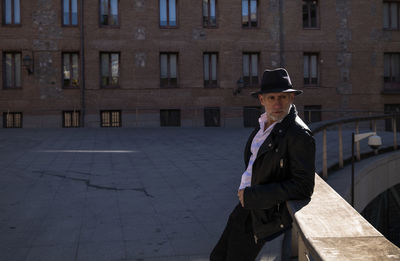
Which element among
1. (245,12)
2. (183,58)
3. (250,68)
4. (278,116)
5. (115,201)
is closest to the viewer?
(278,116)

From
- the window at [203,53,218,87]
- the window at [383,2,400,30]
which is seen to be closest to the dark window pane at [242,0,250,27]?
the window at [203,53,218,87]

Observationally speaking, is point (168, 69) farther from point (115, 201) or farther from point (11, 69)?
point (115, 201)

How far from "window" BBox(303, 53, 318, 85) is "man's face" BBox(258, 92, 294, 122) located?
22270 millimetres

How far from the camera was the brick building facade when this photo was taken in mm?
21297

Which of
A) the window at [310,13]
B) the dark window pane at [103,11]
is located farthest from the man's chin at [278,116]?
the window at [310,13]

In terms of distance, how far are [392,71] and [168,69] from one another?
13.5m

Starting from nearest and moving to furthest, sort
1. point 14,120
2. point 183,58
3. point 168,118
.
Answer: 1. point 14,120
2. point 168,118
3. point 183,58

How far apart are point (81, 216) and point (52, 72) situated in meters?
17.7

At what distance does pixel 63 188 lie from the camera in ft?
22.6

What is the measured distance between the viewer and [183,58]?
74.0 ft

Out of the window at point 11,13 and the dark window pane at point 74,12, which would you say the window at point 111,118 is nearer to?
the dark window pane at point 74,12

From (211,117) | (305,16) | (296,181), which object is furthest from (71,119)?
(296,181)

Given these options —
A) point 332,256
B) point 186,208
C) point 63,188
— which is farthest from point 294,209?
point 63,188

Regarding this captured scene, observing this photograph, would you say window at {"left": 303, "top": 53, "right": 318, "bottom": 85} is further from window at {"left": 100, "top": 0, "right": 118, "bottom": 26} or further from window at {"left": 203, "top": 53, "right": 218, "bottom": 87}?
window at {"left": 100, "top": 0, "right": 118, "bottom": 26}
